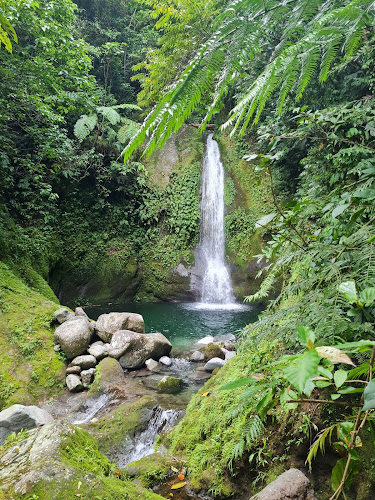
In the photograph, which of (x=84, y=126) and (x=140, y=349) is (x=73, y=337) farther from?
(x=84, y=126)

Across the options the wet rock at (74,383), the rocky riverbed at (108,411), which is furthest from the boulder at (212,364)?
the wet rock at (74,383)

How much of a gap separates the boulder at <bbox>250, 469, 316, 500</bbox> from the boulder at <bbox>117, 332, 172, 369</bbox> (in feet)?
11.8

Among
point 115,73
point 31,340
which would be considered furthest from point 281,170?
point 115,73

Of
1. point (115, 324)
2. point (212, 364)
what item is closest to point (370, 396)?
point (212, 364)

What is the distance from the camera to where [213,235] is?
10.9 m

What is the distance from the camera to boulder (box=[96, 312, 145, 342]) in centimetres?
525

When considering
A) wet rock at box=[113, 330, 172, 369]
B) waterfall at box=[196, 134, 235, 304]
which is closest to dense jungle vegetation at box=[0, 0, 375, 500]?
waterfall at box=[196, 134, 235, 304]

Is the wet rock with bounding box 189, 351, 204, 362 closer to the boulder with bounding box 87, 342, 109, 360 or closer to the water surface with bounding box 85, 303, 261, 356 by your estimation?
the water surface with bounding box 85, 303, 261, 356

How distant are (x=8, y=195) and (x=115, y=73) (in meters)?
8.54

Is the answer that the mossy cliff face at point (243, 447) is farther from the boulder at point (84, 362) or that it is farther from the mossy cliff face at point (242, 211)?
the mossy cliff face at point (242, 211)

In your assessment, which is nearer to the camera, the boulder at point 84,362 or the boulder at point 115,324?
the boulder at point 84,362

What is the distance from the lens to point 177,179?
456 inches

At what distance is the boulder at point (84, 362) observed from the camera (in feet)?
14.9

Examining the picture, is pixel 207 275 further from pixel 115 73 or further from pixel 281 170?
pixel 115 73
